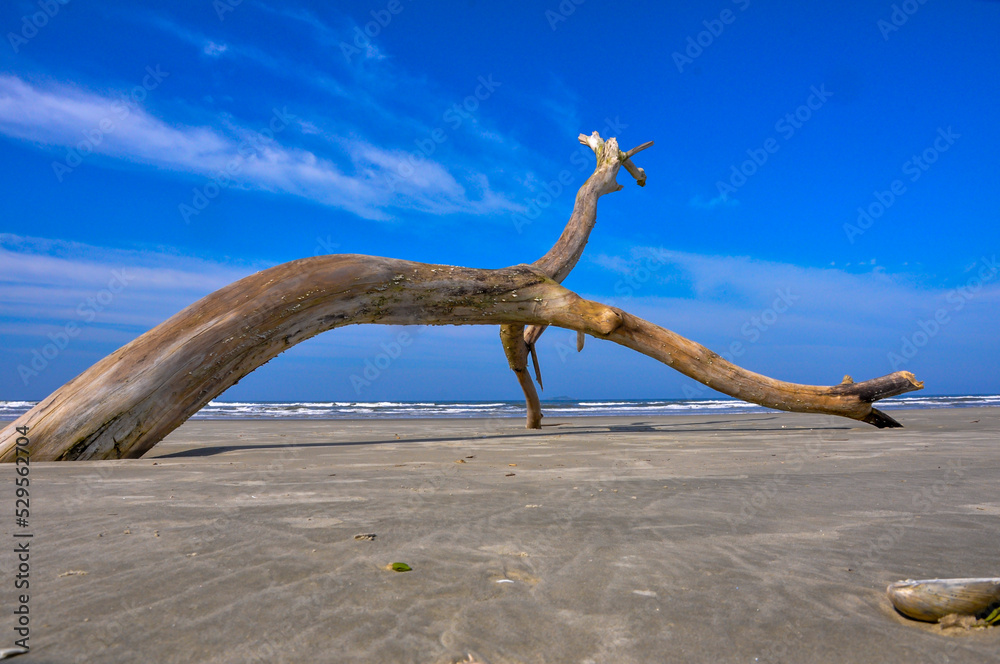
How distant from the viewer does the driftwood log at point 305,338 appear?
4.12 m

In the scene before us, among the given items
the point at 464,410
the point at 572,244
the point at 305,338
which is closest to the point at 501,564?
the point at 305,338

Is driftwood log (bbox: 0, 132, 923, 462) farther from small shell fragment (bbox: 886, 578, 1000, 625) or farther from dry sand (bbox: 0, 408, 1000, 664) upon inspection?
small shell fragment (bbox: 886, 578, 1000, 625)

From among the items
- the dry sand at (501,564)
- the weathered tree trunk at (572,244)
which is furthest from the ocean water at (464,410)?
the dry sand at (501,564)

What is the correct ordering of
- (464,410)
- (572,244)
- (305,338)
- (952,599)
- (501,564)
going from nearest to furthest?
(952,599) → (501,564) → (305,338) → (572,244) → (464,410)

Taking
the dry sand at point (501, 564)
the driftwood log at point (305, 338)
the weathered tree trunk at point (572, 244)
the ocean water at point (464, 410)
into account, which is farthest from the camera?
the ocean water at point (464, 410)

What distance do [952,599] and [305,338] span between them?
4.88m

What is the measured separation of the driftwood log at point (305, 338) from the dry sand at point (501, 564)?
0.73 metres

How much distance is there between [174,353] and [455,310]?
2640mm

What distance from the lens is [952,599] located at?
1.29 m

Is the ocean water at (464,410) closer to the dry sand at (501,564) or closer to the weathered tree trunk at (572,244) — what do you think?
the weathered tree trunk at (572,244)

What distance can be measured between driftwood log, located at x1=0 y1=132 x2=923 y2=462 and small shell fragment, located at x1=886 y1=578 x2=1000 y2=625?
4675 mm

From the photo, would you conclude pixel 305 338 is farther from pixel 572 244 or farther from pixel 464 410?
pixel 464 410

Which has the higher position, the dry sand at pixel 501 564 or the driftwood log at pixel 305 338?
the driftwood log at pixel 305 338

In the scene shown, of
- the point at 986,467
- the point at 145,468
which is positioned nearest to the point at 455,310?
the point at 145,468
